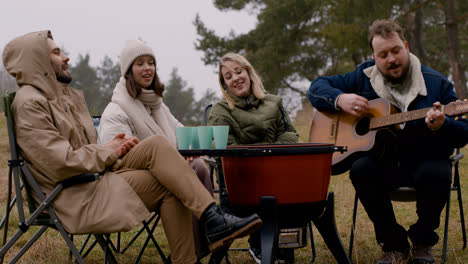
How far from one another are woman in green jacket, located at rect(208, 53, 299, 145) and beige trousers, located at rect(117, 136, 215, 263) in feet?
2.77

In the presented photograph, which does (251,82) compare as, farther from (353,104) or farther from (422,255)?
(422,255)

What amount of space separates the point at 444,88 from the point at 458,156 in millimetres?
444

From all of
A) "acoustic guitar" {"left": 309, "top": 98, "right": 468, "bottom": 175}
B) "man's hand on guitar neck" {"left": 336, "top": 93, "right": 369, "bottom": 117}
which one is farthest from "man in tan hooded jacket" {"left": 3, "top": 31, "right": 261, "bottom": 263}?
"man's hand on guitar neck" {"left": 336, "top": 93, "right": 369, "bottom": 117}

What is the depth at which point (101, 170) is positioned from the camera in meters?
2.48

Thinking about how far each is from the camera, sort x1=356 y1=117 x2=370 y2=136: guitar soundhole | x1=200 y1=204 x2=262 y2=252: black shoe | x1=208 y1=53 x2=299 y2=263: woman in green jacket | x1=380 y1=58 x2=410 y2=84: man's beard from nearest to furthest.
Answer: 1. x1=200 y1=204 x2=262 y2=252: black shoe
2. x1=380 y1=58 x2=410 y2=84: man's beard
3. x1=356 y1=117 x2=370 y2=136: guitar soundhole
4. x1=208 y1=53 x2=299 y2=263: woman in green jacket

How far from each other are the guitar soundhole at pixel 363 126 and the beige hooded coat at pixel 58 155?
5.17ft

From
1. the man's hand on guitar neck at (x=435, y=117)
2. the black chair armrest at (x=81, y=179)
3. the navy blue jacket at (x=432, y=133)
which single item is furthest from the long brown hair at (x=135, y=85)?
the man's hand on guitar neck at (x=435, y=117)

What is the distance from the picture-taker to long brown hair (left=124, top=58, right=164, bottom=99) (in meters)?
3.35

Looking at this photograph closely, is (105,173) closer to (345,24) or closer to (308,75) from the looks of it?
(345,24)

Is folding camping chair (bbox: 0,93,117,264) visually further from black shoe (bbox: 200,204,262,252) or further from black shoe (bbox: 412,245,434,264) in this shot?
black shoe (bbox: 412,245,434,264)

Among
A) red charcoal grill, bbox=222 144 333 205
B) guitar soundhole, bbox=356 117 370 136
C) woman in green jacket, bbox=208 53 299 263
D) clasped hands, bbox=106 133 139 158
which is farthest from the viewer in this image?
woman in green jacket, bbox=208 53 299 263

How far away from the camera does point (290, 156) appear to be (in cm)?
248

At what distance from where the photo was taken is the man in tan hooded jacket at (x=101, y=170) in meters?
2.39

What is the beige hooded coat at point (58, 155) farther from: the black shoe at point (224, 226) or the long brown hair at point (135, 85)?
the long brown hair at point (135, 85)
